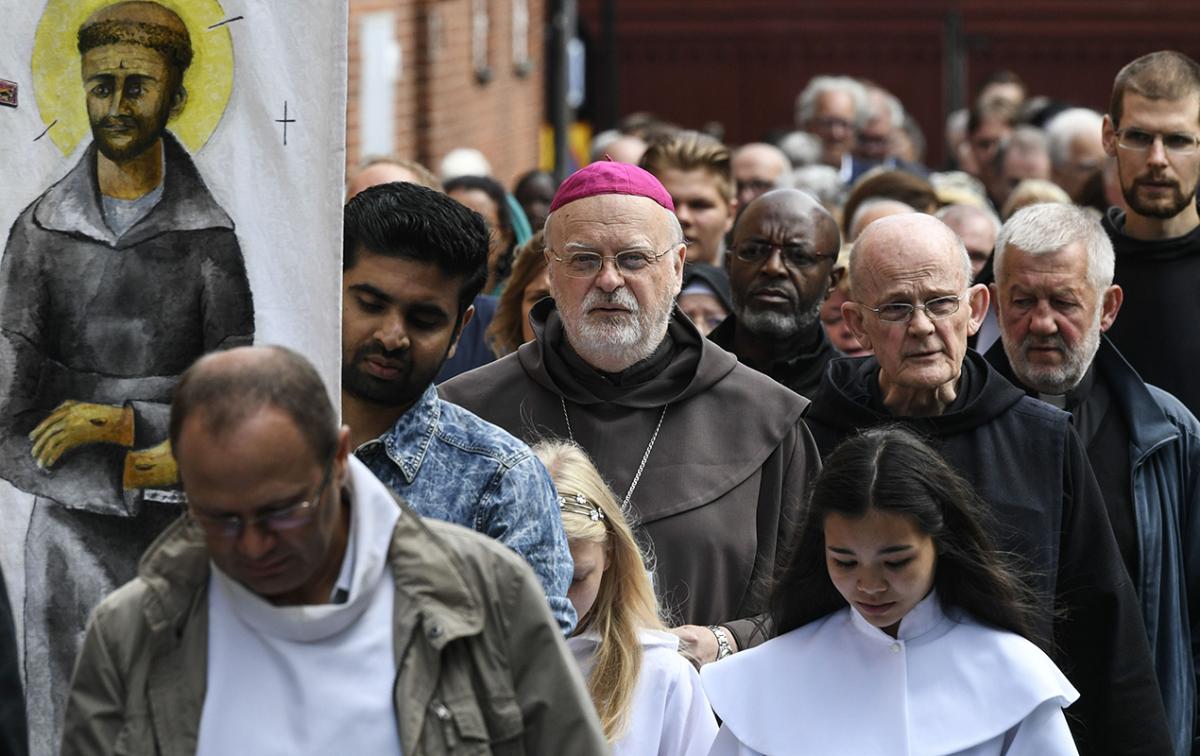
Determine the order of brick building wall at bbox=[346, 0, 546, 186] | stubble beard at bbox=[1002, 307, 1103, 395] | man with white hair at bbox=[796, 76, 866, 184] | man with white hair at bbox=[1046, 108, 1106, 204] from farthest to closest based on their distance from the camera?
brick building wall at bbox=[346, 0, 546, 186], man with white hair at bbox=[796, 76, 866, 184], man with white hair at bbox=[1046, 108, 1106, 204], stubble beard at bbox=[1002, 307, 1103, 395]

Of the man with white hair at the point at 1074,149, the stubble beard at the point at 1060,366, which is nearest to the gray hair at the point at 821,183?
the man with white hair at the point at 1074,149

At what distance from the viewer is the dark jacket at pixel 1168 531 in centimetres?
491

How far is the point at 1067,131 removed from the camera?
1143 cm

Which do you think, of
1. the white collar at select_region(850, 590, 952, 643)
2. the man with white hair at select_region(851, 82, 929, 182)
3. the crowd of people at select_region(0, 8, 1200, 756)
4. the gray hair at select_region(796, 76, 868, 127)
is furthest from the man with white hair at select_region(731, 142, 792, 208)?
the white collar at select_region(850, 590, 952, 643)

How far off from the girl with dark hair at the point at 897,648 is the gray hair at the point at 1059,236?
1247mm

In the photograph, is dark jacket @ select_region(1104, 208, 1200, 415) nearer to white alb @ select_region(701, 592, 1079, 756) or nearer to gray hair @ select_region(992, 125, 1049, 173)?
white alb @ select_region(701, 592, 1079, 756)

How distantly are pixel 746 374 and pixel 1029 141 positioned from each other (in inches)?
284

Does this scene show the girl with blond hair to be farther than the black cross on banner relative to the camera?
Yes

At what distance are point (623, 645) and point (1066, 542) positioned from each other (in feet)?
3.52

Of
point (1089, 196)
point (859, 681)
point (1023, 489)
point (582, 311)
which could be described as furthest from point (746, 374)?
point (1089, 196)

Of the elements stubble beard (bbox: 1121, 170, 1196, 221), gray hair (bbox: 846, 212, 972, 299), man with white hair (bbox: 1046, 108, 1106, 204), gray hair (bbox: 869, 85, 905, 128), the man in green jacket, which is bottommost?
the man in green jacket

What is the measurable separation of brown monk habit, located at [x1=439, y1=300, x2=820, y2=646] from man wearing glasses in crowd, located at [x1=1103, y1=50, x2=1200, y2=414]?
61.3 inches

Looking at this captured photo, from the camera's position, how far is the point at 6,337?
3496 mm

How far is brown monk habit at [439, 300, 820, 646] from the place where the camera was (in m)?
4.70
